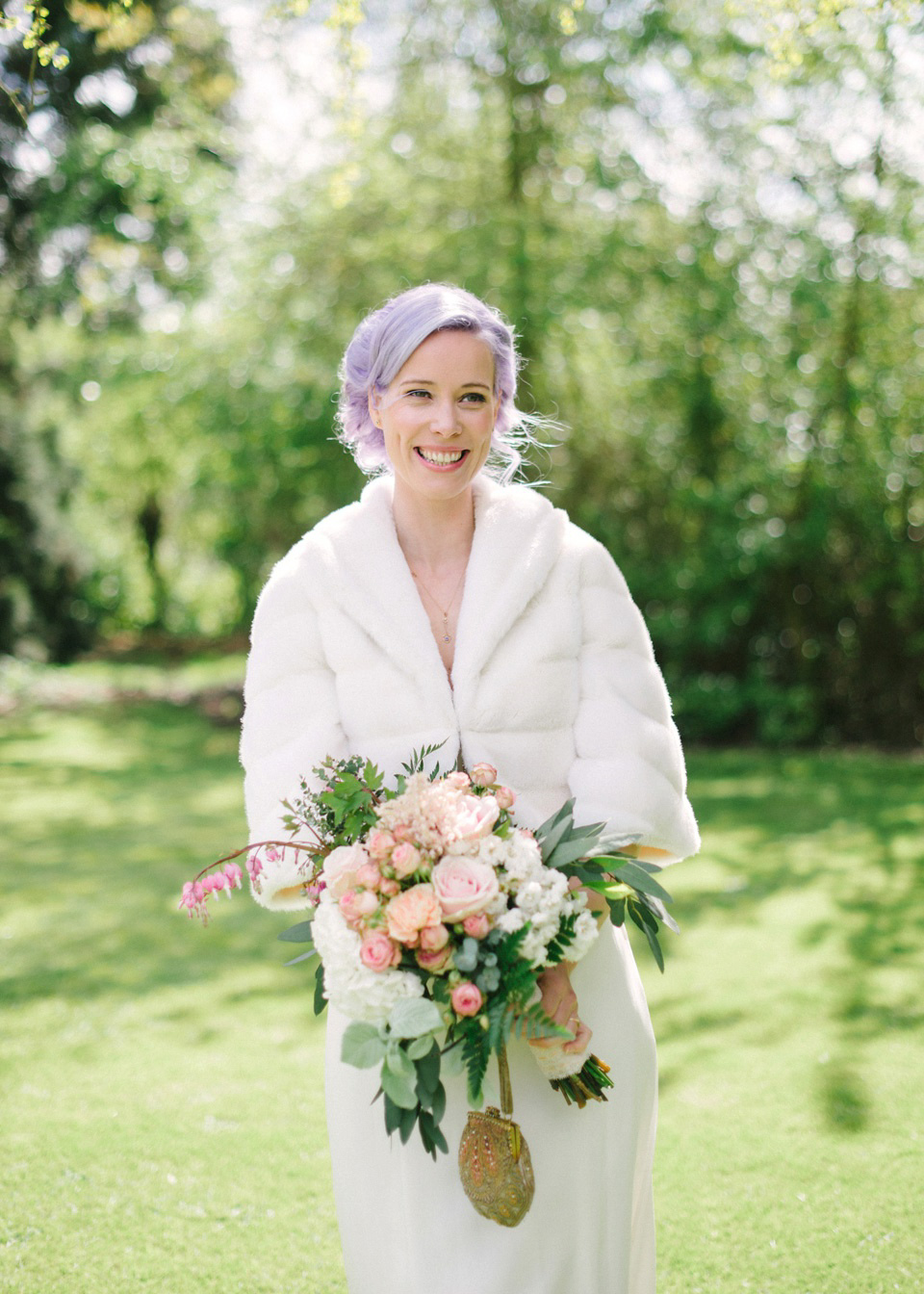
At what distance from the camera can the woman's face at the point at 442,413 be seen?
2.07 metres

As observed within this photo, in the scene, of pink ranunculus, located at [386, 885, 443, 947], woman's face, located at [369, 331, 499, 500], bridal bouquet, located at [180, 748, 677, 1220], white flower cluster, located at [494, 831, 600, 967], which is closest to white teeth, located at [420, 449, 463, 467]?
woman's face, located at [369, 331, 499, 500]

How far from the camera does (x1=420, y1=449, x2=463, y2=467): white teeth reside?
6.97ft

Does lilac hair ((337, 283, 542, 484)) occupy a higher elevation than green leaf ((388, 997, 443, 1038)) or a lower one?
higher

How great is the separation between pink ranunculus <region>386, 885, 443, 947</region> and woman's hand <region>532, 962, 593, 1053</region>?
12.2 inches

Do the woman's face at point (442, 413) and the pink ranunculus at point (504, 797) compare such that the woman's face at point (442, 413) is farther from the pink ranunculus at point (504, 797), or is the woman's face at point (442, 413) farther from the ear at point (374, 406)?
the pink ranunculus at point (504, 797)

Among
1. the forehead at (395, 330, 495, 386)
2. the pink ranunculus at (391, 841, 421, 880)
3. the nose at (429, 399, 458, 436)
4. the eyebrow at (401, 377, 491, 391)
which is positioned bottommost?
the pink ranunculus at (391, 841, 421, 880)

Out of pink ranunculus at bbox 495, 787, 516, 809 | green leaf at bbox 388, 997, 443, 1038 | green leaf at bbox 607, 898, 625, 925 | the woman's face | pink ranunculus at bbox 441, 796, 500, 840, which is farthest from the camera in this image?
the woman's face

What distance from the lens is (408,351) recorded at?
81.4 inches

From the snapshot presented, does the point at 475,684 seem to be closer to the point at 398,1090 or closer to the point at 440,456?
the point at 440,456

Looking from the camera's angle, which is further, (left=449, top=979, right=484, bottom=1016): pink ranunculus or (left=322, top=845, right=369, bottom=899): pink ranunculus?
(left=322, top=845, right=369, bottom=899): pink ranunculus

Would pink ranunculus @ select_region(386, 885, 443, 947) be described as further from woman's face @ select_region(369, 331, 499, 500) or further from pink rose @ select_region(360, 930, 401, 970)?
woman's face @ select_region(369, 331, 499, 500)

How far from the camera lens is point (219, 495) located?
11.4m

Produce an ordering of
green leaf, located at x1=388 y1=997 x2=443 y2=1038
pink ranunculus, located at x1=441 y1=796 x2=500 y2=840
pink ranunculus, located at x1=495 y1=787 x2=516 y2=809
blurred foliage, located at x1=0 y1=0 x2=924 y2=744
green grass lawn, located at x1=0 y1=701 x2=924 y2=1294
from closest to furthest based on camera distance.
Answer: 1. green leaf, located at x1=388 y1=997 x2=443 y2=1038
2. pink ranunculus, located at x1=441 y1=796 x2=500 y2=840
3. pink ranunculus, located at x1=495 y1=787 x2=516 y2=809
4. green grass lawn, located at x1=0 y1=701 x2=924 y2=1294
5. blurred foliage, located at x1=0 y1=0 x2=924 y2=744

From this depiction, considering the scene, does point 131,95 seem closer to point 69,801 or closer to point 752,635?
point 69,801
